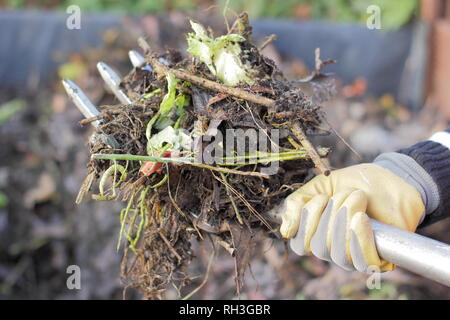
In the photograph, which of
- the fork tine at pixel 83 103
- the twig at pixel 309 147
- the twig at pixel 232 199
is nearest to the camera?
the twig at pixel 309 147

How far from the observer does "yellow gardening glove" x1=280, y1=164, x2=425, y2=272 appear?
1.39m

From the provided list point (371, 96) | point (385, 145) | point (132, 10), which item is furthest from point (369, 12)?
point (132, 10)

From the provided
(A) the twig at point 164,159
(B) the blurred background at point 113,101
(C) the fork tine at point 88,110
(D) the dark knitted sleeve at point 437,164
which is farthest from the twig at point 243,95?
(B) the blurred background at point 113,101

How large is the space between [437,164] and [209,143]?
780 mm

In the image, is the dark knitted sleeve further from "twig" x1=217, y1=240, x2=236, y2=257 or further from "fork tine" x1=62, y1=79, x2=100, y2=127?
"fork tine" x1=62, y1=79, x2=100, y2=127

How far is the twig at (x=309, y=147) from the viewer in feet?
4.49

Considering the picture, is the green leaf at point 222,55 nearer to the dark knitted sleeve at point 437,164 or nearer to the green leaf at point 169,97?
the green leaf at point 169,97

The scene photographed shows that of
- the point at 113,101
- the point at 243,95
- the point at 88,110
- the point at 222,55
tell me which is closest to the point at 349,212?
the point at 243,95

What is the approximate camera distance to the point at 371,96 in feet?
14.2

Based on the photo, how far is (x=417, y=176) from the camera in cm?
168

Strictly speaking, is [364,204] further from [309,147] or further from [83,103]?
[83,103]

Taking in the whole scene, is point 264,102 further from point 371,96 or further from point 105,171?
point 371,96

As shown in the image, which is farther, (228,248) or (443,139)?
(443,139)

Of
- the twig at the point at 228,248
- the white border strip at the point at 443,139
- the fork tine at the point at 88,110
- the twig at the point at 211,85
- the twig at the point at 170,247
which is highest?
the twig at the point at 211,85
